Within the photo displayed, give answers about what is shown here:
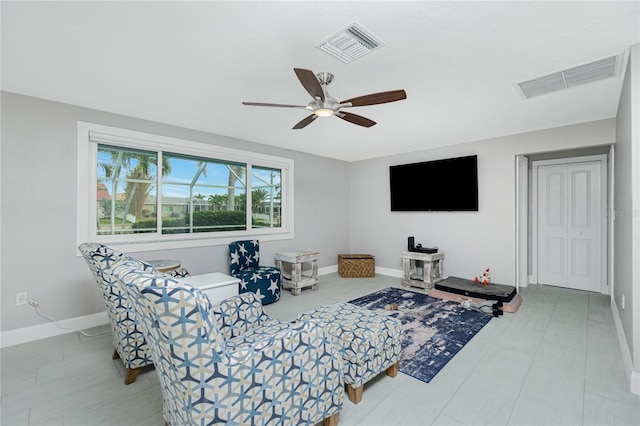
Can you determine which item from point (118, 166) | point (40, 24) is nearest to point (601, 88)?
point (40, 24)

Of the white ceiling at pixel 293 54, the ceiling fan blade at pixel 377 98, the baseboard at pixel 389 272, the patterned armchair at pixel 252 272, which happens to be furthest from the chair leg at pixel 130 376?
the baseboard at pixel 389 272

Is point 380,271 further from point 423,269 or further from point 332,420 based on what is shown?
point 332,420

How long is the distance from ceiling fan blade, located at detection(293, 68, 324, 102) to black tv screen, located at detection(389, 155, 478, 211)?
3.42 metres

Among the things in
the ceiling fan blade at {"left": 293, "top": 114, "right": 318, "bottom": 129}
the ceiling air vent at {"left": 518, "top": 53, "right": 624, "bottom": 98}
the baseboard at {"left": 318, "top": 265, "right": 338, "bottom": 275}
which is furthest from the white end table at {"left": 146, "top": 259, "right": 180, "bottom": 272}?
the ceiling air vent at {"left": 518, "top": 53, "right": 624, "bottom": 98}

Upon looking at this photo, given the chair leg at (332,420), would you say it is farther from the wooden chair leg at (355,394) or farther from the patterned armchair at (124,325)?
the patterned armchair at (124,325)

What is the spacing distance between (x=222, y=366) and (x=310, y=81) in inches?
→ 69.2

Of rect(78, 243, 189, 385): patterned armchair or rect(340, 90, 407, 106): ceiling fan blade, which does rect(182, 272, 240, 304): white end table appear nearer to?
rect(78, 243, 189, 385): patterned armchair

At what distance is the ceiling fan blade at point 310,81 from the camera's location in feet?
5.92

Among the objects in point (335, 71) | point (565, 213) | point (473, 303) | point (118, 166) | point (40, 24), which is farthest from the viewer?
point (565, 213)

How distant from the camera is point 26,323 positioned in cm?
279

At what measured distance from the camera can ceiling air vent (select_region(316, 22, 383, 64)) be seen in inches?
72.6

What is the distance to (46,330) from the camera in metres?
2.88

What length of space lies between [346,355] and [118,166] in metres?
3.42

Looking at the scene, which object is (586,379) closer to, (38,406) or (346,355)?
(346,355)
